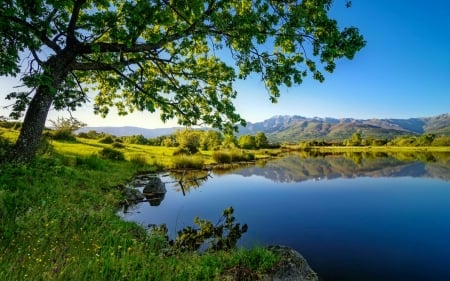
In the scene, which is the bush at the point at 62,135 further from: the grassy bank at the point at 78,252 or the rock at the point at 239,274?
the rock at the point at 239,274

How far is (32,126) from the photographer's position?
1077 cm

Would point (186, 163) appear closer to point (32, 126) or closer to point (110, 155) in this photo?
point (110, 155)

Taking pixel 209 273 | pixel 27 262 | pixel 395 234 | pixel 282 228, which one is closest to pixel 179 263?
pixel 209 273

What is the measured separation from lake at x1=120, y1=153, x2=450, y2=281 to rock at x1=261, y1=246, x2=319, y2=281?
1.59 meters

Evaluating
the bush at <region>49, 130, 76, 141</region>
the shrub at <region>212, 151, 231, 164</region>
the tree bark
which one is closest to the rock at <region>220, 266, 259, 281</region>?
the tree bark

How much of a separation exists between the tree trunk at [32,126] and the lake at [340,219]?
530cm

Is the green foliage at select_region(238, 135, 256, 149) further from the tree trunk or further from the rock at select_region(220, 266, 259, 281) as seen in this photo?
the rock at select_region(220, 266, 259, 281)

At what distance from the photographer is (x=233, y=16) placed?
34.3 ft

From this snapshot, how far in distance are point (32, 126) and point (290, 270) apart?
10361mm

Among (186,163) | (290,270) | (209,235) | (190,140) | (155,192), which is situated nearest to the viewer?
(290,270)

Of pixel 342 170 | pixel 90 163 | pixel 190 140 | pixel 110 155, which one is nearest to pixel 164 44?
pixel 90 163

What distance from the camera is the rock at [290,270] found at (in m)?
7.13

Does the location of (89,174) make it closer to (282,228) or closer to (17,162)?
(17,162)

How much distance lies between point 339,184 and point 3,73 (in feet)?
89.3
